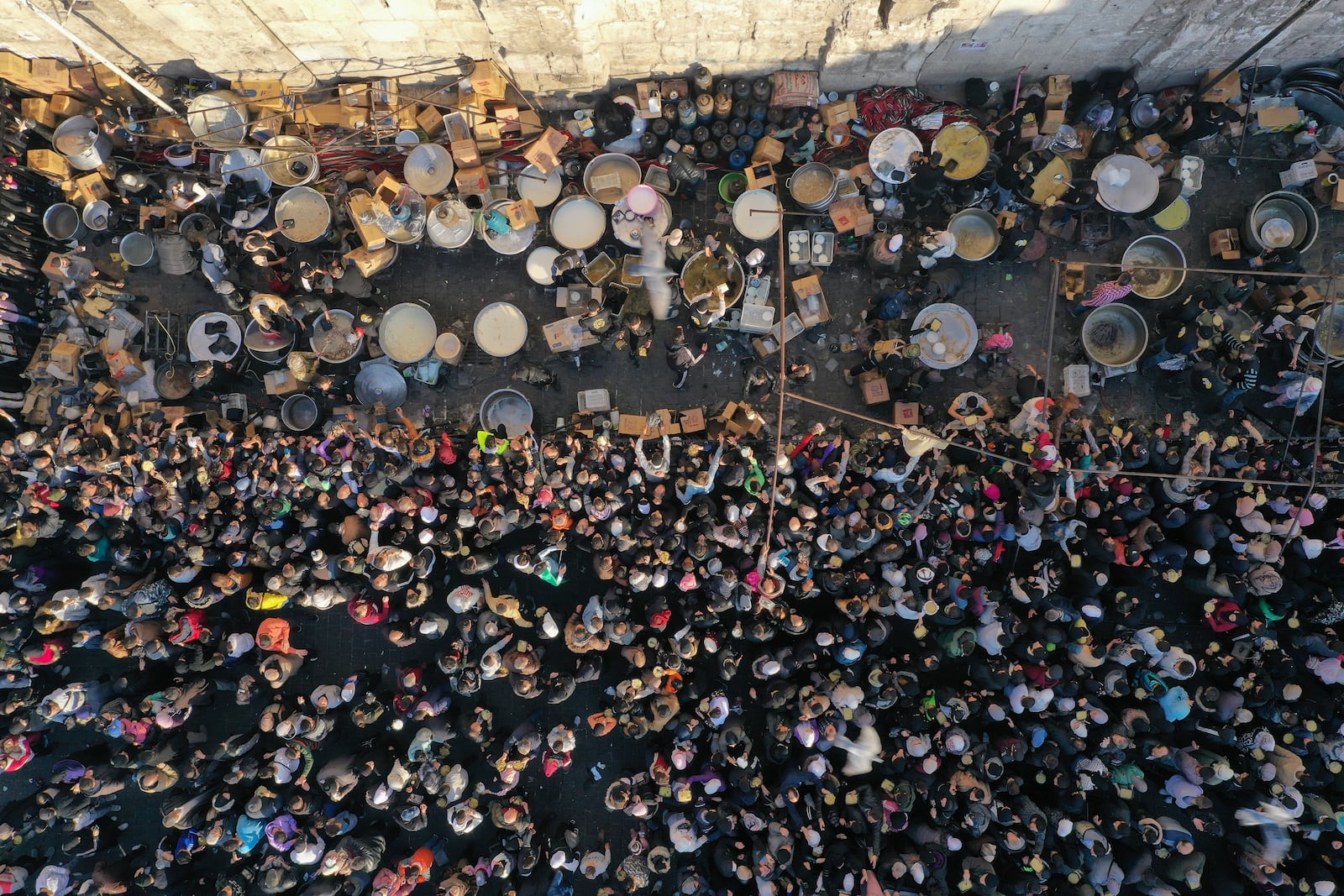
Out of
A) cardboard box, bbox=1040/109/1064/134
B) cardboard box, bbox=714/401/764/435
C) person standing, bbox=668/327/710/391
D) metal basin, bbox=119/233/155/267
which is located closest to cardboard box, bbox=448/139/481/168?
person standing, bbox=668/327/710/391

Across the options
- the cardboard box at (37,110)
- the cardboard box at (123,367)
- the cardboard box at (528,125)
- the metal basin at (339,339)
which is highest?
the cardboard box at (37,110)

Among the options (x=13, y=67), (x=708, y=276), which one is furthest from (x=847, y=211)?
(x=13, y=67)

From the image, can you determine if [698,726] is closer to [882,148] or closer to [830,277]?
[830,277]

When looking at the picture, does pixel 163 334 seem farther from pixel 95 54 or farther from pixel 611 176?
pixel 611 176

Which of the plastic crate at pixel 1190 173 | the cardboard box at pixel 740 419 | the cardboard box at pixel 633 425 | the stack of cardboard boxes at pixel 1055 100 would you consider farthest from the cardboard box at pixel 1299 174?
the cardboard box at pixel 633 425

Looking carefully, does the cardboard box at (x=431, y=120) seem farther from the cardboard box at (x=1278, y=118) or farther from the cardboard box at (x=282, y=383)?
the cardboard box at (x=1278, y=118)

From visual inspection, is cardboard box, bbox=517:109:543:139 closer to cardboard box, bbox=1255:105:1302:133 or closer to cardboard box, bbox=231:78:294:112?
cardboard box, bbox=231:78:294:112
